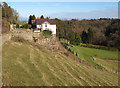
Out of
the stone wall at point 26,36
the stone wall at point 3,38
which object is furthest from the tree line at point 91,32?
the stone wall at point 3,38

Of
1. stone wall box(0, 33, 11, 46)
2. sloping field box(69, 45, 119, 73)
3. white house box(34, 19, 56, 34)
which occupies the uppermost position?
white house box(34, 19, 56, 34)

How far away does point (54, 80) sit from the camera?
22.1ft

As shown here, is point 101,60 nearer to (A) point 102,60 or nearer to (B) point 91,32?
(A) point 102,60

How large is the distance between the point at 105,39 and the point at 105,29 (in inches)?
252

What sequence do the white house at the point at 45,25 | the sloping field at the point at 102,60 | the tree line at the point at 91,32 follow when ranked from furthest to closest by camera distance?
the tree line at the point at 91,32, the white house at the point at 45,25, the sloping field at the point at 102,60

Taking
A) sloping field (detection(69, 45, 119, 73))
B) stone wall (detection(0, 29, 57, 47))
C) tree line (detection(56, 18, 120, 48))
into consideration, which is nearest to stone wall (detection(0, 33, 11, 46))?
stone wall (detection(0, 29, 57, 47))

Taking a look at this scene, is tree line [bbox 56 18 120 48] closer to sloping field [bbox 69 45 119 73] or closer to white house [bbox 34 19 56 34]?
white house [bbox 34 19 56 34]

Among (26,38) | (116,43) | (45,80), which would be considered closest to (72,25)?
(116,43)

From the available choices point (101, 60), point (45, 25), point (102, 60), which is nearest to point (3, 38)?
point (101, 60)

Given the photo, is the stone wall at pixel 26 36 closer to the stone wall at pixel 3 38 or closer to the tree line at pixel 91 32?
the stone wall at pixel 3 38

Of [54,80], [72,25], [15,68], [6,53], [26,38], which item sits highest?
[72,25]

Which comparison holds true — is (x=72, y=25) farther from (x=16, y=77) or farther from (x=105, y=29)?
(x=16, y=77)

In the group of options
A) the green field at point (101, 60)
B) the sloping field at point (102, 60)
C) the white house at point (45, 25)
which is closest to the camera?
the green field at point (101, 60)

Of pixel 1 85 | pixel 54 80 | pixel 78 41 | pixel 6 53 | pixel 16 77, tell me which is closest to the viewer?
pixel 1 85
